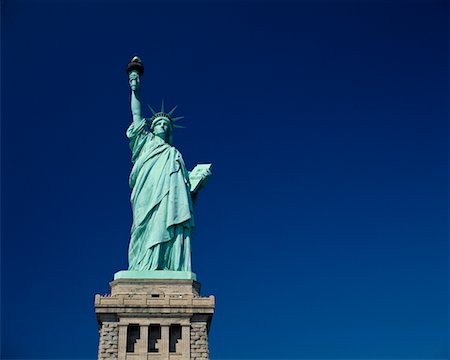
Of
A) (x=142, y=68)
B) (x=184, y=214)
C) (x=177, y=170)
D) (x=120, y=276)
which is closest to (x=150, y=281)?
(x=120, y=276)

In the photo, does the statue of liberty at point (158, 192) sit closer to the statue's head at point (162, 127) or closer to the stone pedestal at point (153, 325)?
the statue's head at point (162, 127)

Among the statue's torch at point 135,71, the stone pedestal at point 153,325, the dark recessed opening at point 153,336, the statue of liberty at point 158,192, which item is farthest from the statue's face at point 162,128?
the dark recessed opening at point 153,336

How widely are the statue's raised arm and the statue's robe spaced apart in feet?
1.95

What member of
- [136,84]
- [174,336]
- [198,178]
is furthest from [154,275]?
[136,84]

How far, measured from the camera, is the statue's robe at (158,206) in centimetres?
3656

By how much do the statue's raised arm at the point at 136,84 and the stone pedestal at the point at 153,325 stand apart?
10247mm

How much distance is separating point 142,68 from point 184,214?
9135 millimetres

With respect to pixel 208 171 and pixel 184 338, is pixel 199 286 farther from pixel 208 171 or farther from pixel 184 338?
pixel 208 171

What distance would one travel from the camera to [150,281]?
35.3m

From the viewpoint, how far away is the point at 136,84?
132 ft

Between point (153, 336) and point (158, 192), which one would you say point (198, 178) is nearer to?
point (158, 192)

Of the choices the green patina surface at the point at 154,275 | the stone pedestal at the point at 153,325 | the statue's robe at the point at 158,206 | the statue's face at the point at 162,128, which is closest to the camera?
the stone pedestal at the point at 153,325

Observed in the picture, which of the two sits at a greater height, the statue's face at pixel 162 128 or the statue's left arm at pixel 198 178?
the statue's face at pixel 162 128

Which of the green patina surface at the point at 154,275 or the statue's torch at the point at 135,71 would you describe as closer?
the green patina surface at the point at 154,275
